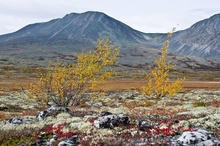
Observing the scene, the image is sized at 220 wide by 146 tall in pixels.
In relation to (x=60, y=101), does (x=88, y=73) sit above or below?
above

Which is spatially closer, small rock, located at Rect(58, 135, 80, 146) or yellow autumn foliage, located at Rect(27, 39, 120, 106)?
small rock, located at Rect(58, 135, 80, 146)

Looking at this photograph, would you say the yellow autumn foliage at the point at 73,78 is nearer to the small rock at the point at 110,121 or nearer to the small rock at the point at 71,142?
the small rock at the point at 110,121

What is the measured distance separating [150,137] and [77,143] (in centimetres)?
327

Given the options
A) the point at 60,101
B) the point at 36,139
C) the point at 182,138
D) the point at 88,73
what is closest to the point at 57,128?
the point at 36,139

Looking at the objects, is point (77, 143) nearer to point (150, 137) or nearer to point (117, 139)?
point (117, 139)

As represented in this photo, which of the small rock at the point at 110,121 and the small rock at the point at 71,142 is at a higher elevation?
the small rock at the point at 110,121

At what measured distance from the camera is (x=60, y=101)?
3538cm

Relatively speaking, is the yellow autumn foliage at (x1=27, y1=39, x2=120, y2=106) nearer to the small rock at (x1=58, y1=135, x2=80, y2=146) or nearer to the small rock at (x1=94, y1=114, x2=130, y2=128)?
the small rock at (x1=94, y1=114, x2=130, y2=128)

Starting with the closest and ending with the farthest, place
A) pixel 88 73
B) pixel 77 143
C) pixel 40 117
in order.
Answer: pixel 77 143 < pixel 40 117 < pixel 88 73

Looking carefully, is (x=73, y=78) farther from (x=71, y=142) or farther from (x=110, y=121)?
(x=71, y=142)

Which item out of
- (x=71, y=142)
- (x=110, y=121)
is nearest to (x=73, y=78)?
(x=110, y=121)

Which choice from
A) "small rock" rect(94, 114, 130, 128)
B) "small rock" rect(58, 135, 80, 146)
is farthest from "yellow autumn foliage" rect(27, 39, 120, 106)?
"small rock" rect(58, 135, 80, 146)

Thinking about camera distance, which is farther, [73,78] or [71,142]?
[73,78]

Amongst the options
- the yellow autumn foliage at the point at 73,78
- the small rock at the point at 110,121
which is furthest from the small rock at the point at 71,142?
the yellow autumn foliage at the point at 73,78
